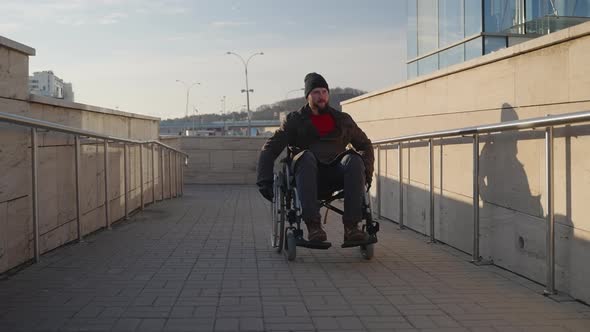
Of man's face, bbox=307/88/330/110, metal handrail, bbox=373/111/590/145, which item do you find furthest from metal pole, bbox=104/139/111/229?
metal handrail, bbox=373/111/590/145

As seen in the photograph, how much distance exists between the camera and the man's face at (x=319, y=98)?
6582 millimetres

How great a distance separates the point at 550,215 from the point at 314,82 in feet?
9.01

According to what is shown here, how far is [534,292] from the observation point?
15.9ft

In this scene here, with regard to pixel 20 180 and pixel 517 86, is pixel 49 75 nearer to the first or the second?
pixel 20 180

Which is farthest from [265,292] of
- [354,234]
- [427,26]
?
[427,26]

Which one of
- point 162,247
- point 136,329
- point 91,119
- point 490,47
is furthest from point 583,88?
point 490,47

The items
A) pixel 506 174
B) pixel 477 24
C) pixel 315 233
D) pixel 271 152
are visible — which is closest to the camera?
pixel 506 174

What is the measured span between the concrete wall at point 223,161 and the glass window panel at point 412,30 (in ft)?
32.0

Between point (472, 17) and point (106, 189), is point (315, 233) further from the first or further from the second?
point (472, 17)

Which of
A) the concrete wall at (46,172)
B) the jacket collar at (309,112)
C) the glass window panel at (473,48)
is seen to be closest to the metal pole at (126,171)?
the concrete wall at (46,172)

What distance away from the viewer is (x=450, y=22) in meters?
15.9

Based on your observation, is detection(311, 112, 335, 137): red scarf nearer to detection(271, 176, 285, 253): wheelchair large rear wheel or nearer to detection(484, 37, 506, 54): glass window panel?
detection(271, 176, 285, 253): wheelchair large rear wheel

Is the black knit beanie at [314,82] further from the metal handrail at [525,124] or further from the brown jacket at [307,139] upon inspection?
the metal handrail at [525,124]

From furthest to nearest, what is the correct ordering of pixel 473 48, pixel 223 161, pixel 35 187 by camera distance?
1. pixel 223 161
2. pixel 473 48
3. pixel 35 187
